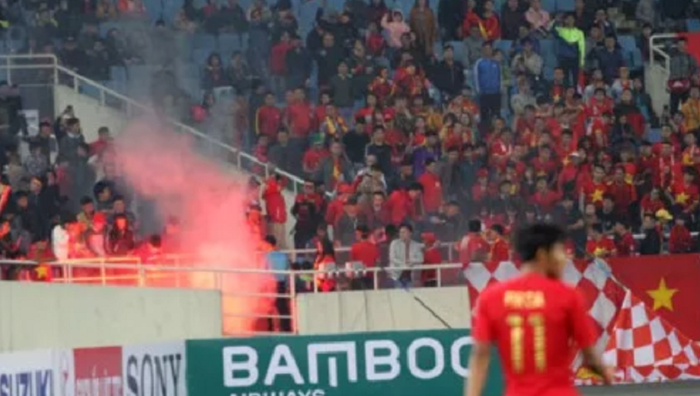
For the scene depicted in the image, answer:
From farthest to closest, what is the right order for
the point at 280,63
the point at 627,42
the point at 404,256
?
the point at 627,42
the point at 280,63
the point at 404,256

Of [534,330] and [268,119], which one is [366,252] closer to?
[268,119]

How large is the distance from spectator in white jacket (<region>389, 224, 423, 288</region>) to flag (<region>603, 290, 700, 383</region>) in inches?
96.8

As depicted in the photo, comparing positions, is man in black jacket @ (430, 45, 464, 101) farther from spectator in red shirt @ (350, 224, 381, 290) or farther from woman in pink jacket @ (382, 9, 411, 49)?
spectator in red shirt @ (350, 224, 381, 290)

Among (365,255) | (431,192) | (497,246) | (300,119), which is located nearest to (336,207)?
(365,255)

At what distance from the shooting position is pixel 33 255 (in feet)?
87.7

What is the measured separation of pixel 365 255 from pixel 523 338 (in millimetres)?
15707

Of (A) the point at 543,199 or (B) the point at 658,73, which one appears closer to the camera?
(A) the point at 543,199

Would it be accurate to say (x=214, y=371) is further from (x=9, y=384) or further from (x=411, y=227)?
(x=411, y=227)

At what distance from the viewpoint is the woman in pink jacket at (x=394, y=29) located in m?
32.2

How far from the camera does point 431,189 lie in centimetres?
2836

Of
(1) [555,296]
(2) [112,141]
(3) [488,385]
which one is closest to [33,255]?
(2) [112,141]

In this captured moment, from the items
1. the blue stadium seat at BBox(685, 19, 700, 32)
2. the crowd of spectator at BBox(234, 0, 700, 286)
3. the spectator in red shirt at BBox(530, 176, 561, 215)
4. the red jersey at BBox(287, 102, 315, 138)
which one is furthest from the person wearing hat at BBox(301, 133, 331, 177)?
the blue stadium seat at BBox(685, 19, 700, 32)

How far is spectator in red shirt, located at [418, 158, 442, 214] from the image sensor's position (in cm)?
2822

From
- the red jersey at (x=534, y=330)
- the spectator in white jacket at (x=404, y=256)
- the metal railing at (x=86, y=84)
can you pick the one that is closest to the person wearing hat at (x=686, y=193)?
the spectator in white jacket at (x=404, y=256)
